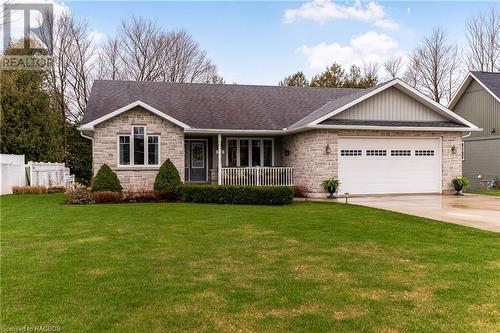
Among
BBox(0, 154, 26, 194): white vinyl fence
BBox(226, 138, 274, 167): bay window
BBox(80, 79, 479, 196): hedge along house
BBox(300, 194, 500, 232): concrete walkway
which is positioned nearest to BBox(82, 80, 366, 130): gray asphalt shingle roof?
BBox(80, 79, 479, 196): hedge along house

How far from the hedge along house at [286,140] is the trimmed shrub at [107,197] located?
168 cm

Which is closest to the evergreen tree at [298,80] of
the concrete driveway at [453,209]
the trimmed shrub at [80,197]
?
the concrete driveway at [453,209]

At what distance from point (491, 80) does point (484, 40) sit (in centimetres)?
1261

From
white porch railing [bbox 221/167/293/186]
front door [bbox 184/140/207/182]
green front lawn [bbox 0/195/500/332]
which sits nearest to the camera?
green front lawn [bbox 0/195/500/332]

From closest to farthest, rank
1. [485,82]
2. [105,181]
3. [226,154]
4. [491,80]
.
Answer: [105,181]
[226,154]
[485,82]
[491,80]

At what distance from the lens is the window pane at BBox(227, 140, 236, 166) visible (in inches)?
793

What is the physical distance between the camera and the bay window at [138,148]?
16953mm

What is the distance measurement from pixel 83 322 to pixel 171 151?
13.5 m

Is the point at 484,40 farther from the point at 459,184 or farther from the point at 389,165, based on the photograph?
the point at 389,165

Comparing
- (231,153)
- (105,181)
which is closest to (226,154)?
(231,153)

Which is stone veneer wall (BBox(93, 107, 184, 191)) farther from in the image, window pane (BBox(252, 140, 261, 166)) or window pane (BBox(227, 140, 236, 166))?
window pane (BBox(252, 140, 261, 166))

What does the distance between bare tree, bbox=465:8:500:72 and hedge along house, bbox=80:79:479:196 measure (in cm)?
2023

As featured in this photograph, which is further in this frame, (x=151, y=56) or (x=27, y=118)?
(x=151, y=56)

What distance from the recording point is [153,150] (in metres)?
17.3
